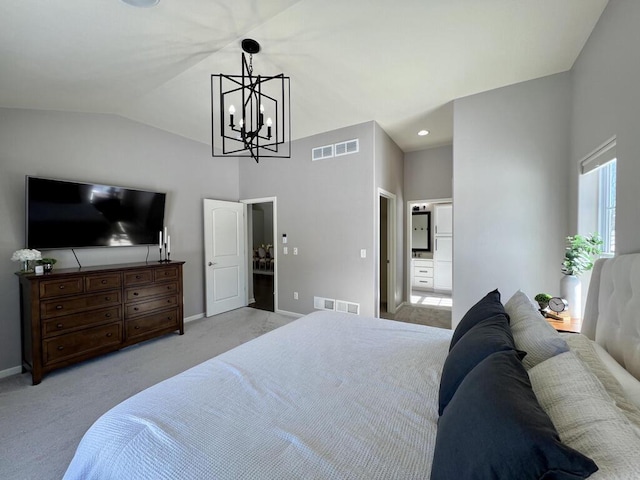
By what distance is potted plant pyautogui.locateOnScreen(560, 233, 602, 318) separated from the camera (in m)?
1.99

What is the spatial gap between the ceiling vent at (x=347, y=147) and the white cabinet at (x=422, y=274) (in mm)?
3609

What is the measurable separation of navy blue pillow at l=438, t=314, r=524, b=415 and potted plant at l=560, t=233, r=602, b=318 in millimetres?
1449

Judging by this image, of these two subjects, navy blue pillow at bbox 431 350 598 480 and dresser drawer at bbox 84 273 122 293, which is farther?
dresser drawer at bbox 84 273 122 293

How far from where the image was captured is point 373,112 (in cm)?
346

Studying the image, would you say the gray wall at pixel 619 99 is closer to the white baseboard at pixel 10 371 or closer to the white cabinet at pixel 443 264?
the white cabinet at pixel 443 264

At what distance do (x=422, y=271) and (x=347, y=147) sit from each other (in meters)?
3.81

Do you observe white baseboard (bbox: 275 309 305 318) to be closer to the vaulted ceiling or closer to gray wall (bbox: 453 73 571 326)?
gray wall (bbox: 453 73 571 326)

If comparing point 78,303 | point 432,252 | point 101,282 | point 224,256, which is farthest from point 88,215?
point 432,252

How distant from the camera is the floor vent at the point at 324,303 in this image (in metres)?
4.08

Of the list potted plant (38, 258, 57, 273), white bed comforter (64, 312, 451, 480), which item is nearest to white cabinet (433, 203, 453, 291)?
white bed comforter (64, 312, 451, 480)

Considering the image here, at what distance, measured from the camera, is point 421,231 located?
6.44m

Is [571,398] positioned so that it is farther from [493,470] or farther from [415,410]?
[415,410]


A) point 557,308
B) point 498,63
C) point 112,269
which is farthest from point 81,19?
point 557,308

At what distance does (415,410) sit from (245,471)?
2.23ft
